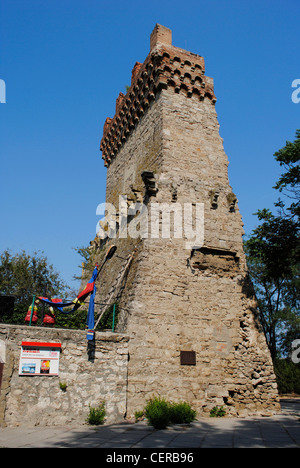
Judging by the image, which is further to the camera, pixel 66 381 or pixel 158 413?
pixel 66 381

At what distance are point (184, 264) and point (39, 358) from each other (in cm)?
522

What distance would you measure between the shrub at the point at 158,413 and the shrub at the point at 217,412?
4.86ft

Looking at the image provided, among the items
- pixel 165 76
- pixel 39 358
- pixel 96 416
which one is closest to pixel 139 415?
pixel 96 416

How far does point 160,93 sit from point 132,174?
141 inches

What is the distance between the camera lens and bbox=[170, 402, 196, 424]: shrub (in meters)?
9.13

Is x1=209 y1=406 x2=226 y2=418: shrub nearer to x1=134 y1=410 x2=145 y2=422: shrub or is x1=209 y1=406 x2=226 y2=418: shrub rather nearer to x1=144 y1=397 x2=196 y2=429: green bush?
x1=144 y1=397 x2=196 y2=429: green bush

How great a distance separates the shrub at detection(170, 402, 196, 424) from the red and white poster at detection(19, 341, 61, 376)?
321cm

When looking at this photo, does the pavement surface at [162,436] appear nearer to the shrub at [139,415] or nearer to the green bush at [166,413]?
the green bush at [166,413]


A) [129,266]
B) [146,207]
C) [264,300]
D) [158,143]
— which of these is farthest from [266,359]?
[264,300]

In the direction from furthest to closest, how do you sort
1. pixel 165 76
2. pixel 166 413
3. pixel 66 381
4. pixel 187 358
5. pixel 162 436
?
1. pixel 165 76
2. pixel 187 358
3. pixel 66 381
4. pixel 166 413
5. pixel 162 436

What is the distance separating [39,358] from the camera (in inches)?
355

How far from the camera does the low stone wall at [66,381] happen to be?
8.59 metres

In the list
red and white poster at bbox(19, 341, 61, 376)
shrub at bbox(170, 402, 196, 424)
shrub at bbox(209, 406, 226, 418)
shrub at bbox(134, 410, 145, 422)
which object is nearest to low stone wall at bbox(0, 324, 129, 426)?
red and white poster at bbox(19, 341, 61, 376)

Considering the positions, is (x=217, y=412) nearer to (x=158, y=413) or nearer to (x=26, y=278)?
(x=158, y=413)
